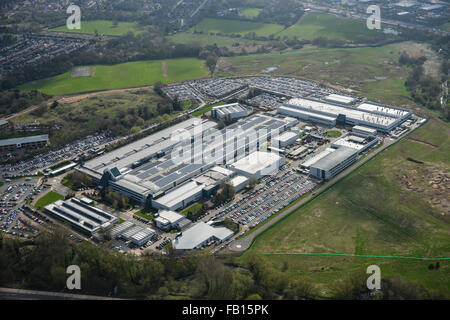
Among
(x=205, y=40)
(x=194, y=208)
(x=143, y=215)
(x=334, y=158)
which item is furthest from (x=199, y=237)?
(x=205, y=40)

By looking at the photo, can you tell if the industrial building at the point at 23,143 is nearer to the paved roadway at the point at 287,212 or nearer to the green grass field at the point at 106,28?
the paved roadway at the point at 287,212

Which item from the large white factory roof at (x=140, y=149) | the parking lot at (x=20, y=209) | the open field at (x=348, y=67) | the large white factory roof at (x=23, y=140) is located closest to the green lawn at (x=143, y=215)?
the large white factory roof at (x=140, y=149)

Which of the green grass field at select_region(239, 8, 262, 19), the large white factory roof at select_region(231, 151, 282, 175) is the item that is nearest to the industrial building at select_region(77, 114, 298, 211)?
the large white factory roof at select_region(231, 151, 282, 175)

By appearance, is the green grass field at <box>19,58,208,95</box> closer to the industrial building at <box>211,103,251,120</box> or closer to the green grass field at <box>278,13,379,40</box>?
the industrial building at <box>211,103,251,120</box>

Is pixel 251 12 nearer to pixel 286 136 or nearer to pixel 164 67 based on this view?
pixel 164 67
